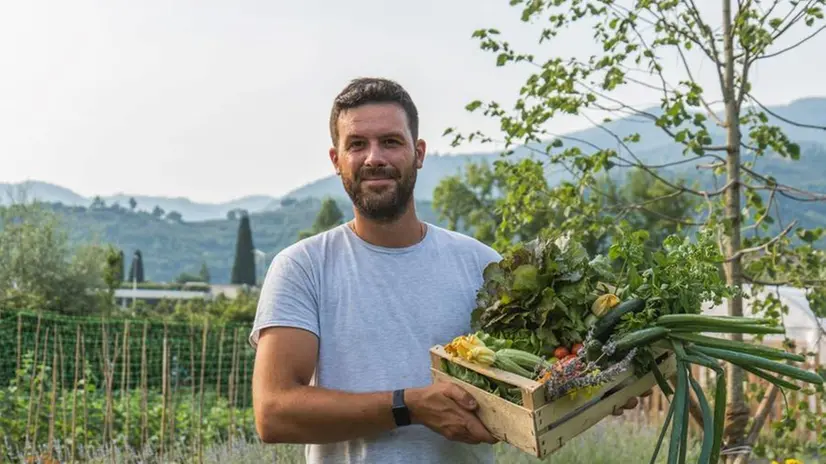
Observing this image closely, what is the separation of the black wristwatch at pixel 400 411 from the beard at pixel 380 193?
527 millimetres

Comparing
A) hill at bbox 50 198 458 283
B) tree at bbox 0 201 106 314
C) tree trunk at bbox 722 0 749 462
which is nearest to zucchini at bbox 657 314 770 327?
tree trunk at bbox 722 0 749 462

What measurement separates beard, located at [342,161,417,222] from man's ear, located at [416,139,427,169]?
11 centimetres

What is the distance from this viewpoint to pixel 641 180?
141 feet

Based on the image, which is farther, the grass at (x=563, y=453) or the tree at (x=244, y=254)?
the tree at (x=244, y=254)

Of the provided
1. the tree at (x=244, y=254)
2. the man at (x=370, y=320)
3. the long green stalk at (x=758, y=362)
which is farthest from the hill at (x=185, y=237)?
the long green stalk at (x=758, y=362)

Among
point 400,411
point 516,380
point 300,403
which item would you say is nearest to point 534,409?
point 516,380

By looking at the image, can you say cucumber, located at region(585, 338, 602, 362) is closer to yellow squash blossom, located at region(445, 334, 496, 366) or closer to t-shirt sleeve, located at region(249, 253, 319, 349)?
yellow squash blossom, located at region(445, 334, 496, 366)

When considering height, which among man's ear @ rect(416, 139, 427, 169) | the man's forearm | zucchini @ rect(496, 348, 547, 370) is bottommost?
the man's forearm

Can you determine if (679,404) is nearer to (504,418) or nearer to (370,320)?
(504,418)

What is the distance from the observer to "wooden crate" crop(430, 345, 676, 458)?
1.93 meters

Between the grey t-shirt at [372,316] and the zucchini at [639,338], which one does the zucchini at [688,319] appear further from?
the grey t-shirt at [372,316]

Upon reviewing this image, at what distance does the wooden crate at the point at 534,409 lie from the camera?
193cm

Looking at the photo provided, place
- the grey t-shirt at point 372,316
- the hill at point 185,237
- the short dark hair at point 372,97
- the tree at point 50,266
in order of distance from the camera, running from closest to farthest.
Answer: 1. the grey t-shirt at point 372,316
2. the short dark hair at point 372,97
3. the tree at point 50,266
4. the hill at point 185,237

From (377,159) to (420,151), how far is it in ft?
0.84
